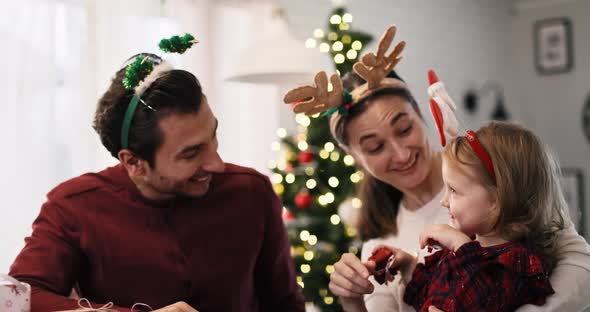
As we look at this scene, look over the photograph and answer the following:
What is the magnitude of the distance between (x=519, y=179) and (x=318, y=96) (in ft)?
2.03

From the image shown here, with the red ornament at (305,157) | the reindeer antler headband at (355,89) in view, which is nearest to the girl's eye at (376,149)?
the reindeer antler headband at (355,89)

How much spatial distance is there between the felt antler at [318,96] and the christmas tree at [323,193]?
137 cm

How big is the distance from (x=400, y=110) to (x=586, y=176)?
430 cm

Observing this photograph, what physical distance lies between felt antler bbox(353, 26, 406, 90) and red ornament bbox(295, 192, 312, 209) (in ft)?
4.67

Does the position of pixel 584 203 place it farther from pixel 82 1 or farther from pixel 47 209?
pixel 47 209

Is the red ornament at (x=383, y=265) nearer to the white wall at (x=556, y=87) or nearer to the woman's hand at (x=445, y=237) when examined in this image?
the woman's hand at (x=445, y=237)

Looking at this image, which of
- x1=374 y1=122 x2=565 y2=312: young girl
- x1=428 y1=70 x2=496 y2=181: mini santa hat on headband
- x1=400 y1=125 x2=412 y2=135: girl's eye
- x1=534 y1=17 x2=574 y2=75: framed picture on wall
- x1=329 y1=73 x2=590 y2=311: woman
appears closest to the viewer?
x1=374 y1=122 x2=565 y2=312: young girl

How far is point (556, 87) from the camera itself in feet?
18.4

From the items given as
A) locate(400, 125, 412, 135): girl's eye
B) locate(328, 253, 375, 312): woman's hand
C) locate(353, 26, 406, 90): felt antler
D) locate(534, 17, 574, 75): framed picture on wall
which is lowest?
locate(328, 253, 375, 312): woman's hand

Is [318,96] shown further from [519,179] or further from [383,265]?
[519,179]

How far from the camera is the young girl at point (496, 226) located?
1257 millimetres

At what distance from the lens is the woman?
1.60 metres

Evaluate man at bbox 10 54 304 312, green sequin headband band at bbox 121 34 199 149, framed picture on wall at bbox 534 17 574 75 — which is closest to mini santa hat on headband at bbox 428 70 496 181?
man at bbox 10 54 304 312

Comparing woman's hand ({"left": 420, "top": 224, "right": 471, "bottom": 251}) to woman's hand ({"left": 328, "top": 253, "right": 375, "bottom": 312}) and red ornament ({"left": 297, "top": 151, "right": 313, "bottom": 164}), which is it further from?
red ornament ({"left": 297, "top": 151, "right": 313, "bottom": 164})
